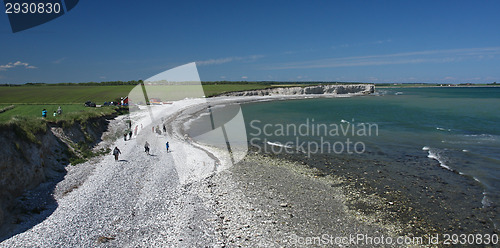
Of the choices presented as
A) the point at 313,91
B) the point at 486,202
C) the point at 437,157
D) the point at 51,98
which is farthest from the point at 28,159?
the point at 313,91

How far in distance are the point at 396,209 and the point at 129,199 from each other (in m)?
13.5

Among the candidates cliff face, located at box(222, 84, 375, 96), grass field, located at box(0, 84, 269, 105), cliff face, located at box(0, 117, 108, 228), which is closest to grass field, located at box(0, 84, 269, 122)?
grass field, located at box(0, 84, 269, 105)

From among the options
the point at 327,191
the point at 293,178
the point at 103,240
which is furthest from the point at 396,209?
the point at 103,240

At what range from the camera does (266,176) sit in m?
18.1

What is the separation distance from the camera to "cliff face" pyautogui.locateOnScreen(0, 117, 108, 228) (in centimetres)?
1229

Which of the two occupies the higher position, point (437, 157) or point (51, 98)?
point (51, 98)

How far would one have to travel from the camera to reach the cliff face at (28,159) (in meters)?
12.3

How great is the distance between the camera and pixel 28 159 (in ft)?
47.3

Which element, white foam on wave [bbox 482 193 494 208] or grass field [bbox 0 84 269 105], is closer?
white foam on wave [bbox 482 193 494 208]

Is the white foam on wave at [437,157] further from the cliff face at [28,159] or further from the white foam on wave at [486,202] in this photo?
the cliff face at [28,159]

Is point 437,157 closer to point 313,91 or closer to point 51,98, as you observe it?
point 51,98

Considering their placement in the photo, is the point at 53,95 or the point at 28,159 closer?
the point at 28,159

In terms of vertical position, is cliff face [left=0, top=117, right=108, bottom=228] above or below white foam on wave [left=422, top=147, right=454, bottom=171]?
above

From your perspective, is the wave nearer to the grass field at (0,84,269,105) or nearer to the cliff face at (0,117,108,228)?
the cliff face at (0,117,108,228)
